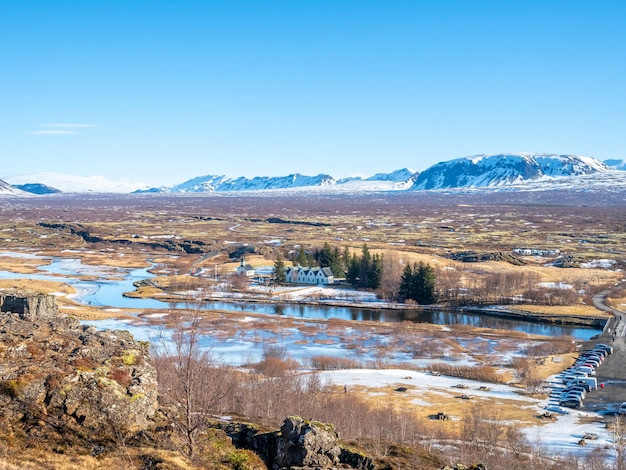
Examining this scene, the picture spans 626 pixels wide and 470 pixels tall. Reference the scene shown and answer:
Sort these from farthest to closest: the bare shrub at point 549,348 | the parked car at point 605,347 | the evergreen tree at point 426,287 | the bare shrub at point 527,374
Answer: the evergreen tree at point 426,287 → the bare shrub at point 549,348 → the parked car at point 605,347 → the bare shrub at point 527,374

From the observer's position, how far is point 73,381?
16.8m

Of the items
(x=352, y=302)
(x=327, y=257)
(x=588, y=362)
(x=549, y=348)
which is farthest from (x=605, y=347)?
(x=327, y=257)

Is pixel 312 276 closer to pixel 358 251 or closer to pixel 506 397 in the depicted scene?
pixel 358 251

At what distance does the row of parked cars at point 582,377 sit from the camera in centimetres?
4325

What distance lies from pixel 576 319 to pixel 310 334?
33.4 metres

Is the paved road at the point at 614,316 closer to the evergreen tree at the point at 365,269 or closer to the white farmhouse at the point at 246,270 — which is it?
the evergreen tree at the point at 365,269

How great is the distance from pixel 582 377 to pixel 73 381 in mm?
42923

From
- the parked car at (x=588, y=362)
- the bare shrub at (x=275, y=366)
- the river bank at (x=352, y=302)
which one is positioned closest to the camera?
the bare shrub at (x=275, y=366)

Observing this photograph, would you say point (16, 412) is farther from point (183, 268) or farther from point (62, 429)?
point (183, 268)

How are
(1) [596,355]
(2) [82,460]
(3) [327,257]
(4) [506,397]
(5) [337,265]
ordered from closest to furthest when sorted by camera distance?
(2) [82,460]
(4) [506,397]
(1) [596,355]
(5) [337,265]
(3) [327,257]

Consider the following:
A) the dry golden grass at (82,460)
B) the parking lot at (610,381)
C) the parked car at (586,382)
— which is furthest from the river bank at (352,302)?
the dry golden grass at (82,460)

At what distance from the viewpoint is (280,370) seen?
49.6 metres

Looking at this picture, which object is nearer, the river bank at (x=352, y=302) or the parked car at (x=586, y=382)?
the parked car at (x=586, y=382)

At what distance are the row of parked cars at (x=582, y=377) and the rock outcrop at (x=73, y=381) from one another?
33708mm
